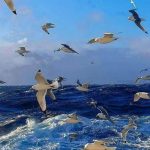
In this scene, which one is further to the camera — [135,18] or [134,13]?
[134,13]

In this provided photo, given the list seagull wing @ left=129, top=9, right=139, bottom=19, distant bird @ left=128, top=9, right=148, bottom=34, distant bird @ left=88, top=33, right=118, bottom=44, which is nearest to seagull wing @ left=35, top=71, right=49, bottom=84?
distant bird @ left=88, top=33, right=118, bottom=44

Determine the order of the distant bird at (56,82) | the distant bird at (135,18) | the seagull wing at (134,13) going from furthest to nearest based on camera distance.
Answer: the seagull wing at (134,13) → the distant bird at (135,18) → the distant bird at (56,82)

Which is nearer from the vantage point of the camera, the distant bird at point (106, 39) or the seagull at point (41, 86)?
the seagull at point (41, 86)

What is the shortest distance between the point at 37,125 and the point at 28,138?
11.6 ft

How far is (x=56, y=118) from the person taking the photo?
25859mm

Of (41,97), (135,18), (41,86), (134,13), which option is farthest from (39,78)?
(134,13)

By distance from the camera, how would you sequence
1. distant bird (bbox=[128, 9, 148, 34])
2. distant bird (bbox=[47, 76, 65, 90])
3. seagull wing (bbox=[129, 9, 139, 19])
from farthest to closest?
seagull wing (bbox=[129, 9, 139, 19])
distant bird (bbox=[128, 9, 148, 34])
distant bird (bbox=[47, 76, 65, 90])

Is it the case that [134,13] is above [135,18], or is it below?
above

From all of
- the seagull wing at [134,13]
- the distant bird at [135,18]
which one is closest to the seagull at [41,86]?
the distant bird at [135,18]

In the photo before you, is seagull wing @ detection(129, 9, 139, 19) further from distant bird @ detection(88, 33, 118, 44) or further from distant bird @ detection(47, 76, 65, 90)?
distant bird @ detection(47, 76, 65, 90)

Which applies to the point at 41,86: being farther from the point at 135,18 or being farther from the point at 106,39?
the point at 135,18

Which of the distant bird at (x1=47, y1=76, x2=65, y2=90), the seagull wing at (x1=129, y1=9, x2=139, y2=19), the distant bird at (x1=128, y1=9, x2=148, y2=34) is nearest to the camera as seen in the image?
the distant bird at (x1=47, y1=76, x2=65, y2=90)

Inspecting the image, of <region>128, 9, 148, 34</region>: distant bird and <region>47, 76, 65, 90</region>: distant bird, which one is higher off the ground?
<region>128, 9, 148, 34</region>: distant bird

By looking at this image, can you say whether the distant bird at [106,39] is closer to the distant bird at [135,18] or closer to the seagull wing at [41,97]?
Result: the distant bird at [135,18]
